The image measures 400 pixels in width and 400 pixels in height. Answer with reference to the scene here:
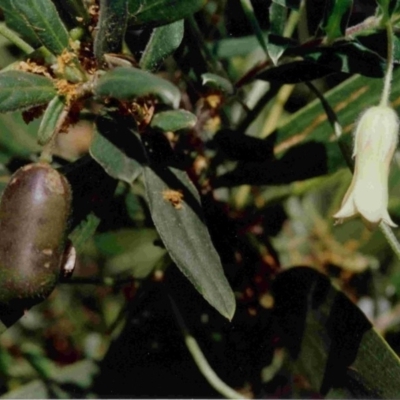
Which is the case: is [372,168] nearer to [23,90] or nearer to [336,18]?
[336,18]

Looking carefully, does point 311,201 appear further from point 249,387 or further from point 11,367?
point 11,367

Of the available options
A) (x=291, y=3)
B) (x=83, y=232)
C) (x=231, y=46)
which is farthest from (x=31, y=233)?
(x=231, y=46)

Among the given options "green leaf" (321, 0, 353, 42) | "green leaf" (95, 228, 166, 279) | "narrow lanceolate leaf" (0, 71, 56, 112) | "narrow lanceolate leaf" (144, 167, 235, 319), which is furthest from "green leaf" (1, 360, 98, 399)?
"green leaf" (321, 0, 353, 42)

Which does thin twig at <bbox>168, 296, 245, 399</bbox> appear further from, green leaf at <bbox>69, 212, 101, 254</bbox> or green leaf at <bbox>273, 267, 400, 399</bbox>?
green leaf at <bbox>69, 212, 101, 254</bbox>

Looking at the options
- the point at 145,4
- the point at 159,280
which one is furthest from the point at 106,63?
the point at 159,280

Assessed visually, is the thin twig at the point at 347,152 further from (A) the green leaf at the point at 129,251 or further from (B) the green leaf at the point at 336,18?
(A) the green leaf at the point at 129,251

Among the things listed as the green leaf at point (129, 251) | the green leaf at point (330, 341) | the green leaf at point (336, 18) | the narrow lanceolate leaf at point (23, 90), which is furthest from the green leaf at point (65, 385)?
the green leaf at point (336, 18)
